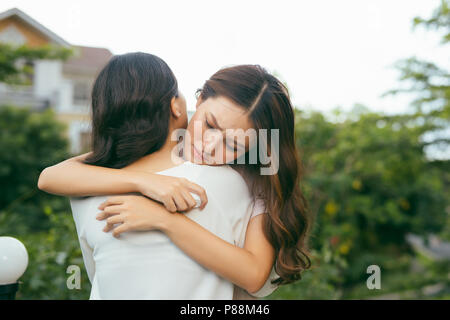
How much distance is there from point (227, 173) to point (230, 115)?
0.69 ft

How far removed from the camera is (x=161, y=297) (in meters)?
1.10

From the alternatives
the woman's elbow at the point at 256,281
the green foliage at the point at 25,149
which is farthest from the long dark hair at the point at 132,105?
the green foliage at the point at 25,149

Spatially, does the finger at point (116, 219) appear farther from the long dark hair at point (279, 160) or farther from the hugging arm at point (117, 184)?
the long dark hair at point (279, 160)

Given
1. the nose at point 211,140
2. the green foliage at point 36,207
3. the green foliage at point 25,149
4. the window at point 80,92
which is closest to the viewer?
the nose at point 211,140

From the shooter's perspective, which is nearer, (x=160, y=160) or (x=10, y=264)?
(x=160, y=160)

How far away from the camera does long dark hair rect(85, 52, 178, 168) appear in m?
1.21

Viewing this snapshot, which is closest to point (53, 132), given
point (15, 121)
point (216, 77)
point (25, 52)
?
point (15, 121)

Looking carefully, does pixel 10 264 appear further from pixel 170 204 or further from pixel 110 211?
pixel 170 204

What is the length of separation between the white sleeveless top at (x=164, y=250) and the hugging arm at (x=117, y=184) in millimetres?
43

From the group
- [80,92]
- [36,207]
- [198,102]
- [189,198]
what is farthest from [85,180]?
[80,92]

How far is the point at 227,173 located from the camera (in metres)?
1.22

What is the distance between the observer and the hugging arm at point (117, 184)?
1.10 meters

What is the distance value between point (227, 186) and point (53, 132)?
1068cm

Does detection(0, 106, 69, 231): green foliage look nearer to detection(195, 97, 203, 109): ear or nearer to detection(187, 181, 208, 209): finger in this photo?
detection(195, 97, 203, 109): ear
